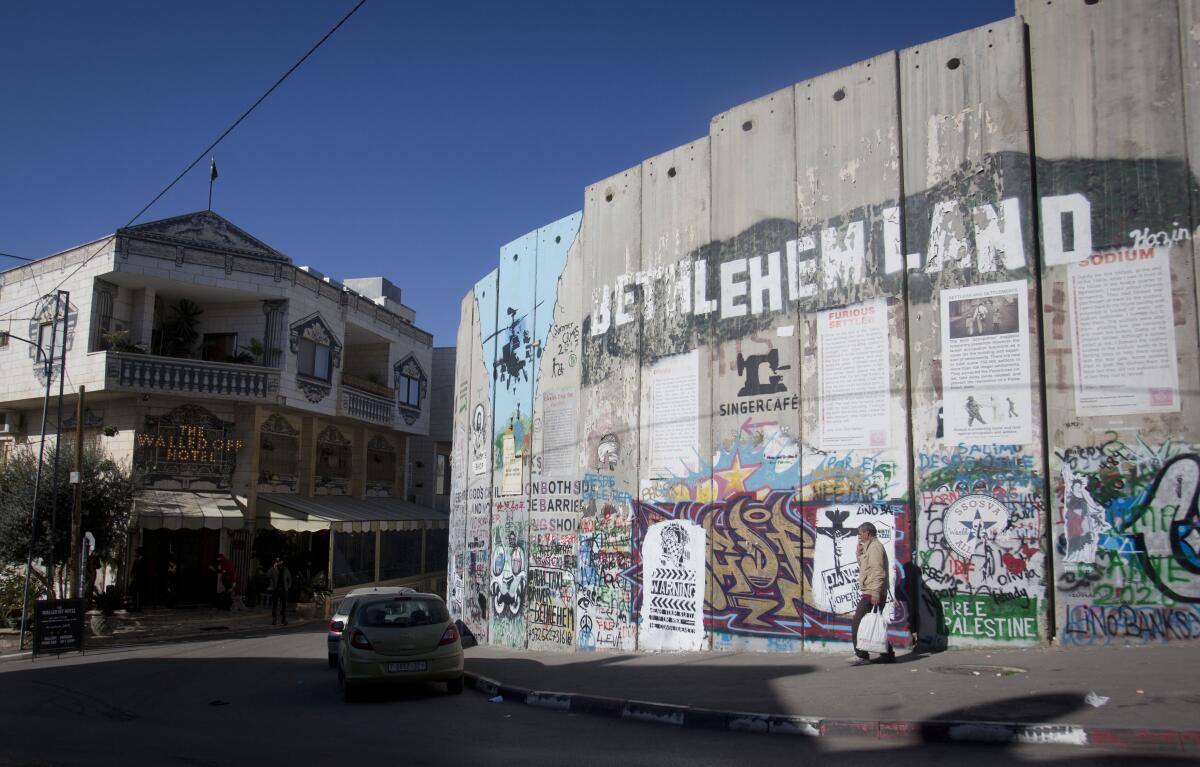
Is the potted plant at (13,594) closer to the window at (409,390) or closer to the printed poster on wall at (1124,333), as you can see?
the window at (409,390)

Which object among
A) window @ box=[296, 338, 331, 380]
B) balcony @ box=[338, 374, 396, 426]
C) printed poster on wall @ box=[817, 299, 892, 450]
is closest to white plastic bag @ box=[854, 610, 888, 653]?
printed poster on wall @ box=[817, 299, 892, 450]

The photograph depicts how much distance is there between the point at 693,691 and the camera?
9875mm

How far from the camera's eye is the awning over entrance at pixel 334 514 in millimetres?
29391

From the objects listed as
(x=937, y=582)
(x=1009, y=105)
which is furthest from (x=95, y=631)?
(x=1009, y=105)

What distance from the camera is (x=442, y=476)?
42188 millimetres

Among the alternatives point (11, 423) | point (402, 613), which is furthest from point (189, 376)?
point (402, 613)

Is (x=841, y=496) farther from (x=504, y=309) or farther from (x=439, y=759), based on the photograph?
(x=504, y=309)

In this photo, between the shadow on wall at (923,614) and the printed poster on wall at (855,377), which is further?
the printed poster on wall at (855,377)

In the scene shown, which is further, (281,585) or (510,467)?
(281,585)

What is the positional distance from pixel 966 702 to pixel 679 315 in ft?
26.0

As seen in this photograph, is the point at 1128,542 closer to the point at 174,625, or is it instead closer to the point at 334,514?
the point at 174,625

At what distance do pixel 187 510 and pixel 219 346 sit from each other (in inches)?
251

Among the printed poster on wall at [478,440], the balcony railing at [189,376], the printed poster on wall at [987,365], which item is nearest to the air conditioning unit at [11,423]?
the balcony railing at [189,376]

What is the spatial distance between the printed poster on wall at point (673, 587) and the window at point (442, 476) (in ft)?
93.9
